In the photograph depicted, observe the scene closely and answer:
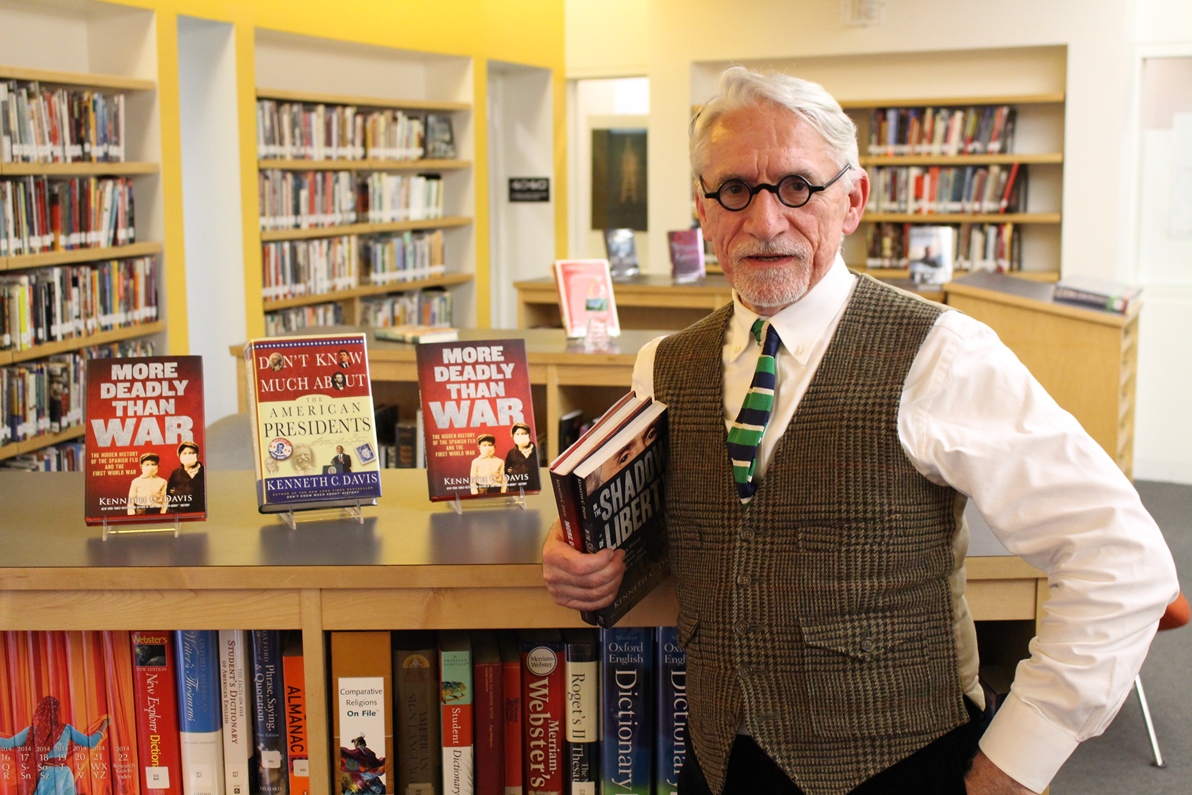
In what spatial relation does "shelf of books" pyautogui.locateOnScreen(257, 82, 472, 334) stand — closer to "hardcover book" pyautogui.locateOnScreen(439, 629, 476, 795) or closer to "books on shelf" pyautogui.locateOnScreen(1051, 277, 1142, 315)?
"books on shelf" pyautogui.locateOnScreen(1051, 277, 1142, 315)

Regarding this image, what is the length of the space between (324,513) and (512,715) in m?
0.46

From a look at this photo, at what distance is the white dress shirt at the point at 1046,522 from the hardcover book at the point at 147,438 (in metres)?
1.11

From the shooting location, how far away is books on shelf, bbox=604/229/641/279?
22.6ft

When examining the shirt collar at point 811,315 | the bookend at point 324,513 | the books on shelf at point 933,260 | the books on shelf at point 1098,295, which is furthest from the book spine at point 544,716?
the books on shelf at point 933,260

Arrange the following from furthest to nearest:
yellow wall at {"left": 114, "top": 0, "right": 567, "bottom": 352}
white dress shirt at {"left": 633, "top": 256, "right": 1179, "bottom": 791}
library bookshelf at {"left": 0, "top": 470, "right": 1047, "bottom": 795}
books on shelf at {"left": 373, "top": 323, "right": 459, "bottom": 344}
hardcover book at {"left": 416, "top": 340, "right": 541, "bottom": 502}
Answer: yellow wall at {"left": 114, "top": 0, "right": 567, "bottom": 352} < books on shelf at {"left": 373, "top": 323, "right": 459, "bottom": 344} < hardcover book at {"left": 416, "top": 340, "right": 541, "bottom": 502} < library bookshelf at {"left": 0, "top": 470, "right": 1047, "bottom": 795} < white dress shirt at {"left": 633, "top": 256, "right": 1179, "bottom": 791}

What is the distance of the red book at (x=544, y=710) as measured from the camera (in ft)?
6.10

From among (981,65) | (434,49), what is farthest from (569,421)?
(981,65)

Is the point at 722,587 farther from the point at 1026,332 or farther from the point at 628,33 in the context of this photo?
the point at 628,33

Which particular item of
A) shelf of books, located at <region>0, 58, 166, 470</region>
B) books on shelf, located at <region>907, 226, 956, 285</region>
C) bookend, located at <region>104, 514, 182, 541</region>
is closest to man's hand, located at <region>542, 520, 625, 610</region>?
bookend, located at <region>104, 514, 182, 541</region>

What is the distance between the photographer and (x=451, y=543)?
1.86 meters

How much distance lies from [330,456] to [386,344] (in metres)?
2.30

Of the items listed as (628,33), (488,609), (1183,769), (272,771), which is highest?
(628,33)

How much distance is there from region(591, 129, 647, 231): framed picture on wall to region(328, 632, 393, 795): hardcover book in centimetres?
812

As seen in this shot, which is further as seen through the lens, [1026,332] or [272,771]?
[1026,332]
